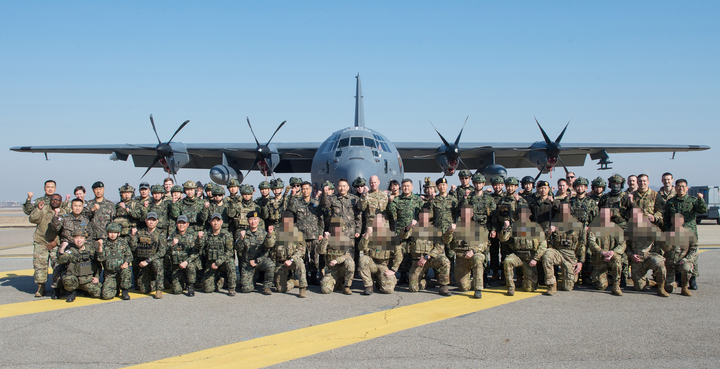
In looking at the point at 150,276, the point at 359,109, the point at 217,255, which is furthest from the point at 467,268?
the point at 359,109

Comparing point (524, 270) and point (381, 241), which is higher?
point (381, 241)

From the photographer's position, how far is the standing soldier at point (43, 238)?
7.13 m

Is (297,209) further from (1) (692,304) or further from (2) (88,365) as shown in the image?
(1) (692,304)

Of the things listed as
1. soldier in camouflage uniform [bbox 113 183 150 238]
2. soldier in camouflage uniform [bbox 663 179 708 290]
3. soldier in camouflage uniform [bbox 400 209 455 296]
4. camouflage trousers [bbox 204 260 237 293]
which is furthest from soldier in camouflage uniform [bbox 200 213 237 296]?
soldier in camouflage uniform [bbox 663 179 708 290]

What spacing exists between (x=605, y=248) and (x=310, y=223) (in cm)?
469

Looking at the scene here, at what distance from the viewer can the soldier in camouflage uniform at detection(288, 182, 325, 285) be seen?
7570mm

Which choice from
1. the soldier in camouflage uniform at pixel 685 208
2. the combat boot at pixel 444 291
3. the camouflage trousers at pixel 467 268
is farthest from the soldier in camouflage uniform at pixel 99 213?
the soldier in camouflage uniform at pixel 685 208

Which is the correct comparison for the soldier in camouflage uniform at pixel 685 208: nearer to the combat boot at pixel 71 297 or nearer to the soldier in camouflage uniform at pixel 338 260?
the soldier in camouflage uniform at pixel 338 260

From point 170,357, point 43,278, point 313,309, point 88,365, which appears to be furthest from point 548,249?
point 43,278

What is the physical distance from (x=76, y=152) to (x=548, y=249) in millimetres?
18579

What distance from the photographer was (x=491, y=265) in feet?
27.1

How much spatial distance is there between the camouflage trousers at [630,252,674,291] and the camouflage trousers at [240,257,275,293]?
18.6 ft

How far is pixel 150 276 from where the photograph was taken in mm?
7336

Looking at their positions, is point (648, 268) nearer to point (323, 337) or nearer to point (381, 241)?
point (381, 241)
